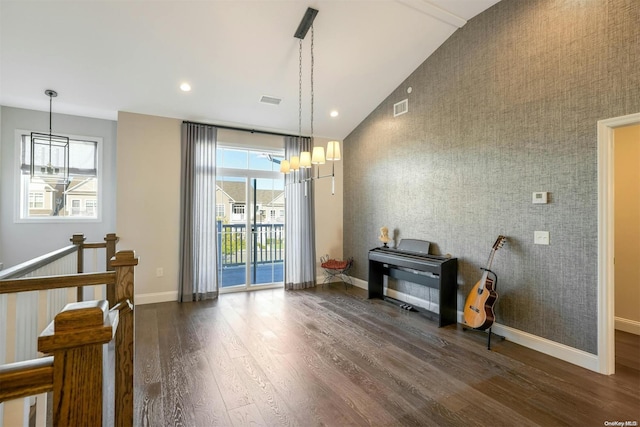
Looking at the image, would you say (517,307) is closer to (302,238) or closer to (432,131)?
(432,131)

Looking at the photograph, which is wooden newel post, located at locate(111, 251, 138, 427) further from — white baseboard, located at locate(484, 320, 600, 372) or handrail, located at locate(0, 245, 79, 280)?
white baseboard, located at locate(484, 320, 600, 372)

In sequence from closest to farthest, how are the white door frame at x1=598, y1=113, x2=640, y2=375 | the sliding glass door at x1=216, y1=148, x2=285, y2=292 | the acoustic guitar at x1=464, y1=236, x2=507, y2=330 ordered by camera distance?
1. the white door frame at x1=598, y1=113, x2=640, y2=375
2. the acoustic guitar at x1=464, y1=236, x2=507, y2=330
3. the sliding glass door at x1=216, y1=148, x2=285, y2=292

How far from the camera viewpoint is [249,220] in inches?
212

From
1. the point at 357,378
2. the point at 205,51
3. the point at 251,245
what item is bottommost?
the point at 357,378

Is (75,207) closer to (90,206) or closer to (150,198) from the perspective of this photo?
(90,206)

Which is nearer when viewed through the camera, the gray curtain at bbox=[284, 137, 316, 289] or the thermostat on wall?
the thermostat on wall

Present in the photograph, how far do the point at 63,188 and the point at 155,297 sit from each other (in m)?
2.30

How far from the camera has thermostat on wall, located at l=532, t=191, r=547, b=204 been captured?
2953mm

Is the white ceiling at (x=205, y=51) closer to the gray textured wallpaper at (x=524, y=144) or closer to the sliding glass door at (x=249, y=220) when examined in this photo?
the gray textured wallpaper at (x=524, y=144)

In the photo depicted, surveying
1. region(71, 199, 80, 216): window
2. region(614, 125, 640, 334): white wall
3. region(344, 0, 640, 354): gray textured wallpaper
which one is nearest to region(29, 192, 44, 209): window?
Result: region(71, 199, 80, 216): window

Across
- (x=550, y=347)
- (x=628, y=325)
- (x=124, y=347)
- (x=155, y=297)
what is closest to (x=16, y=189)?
(x=155, y=297)

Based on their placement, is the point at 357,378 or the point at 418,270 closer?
the point at 357,378

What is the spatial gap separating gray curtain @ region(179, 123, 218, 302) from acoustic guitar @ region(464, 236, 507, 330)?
3.80 m

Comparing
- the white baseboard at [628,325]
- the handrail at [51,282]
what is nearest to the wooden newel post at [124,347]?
the handrail at [51,282]
